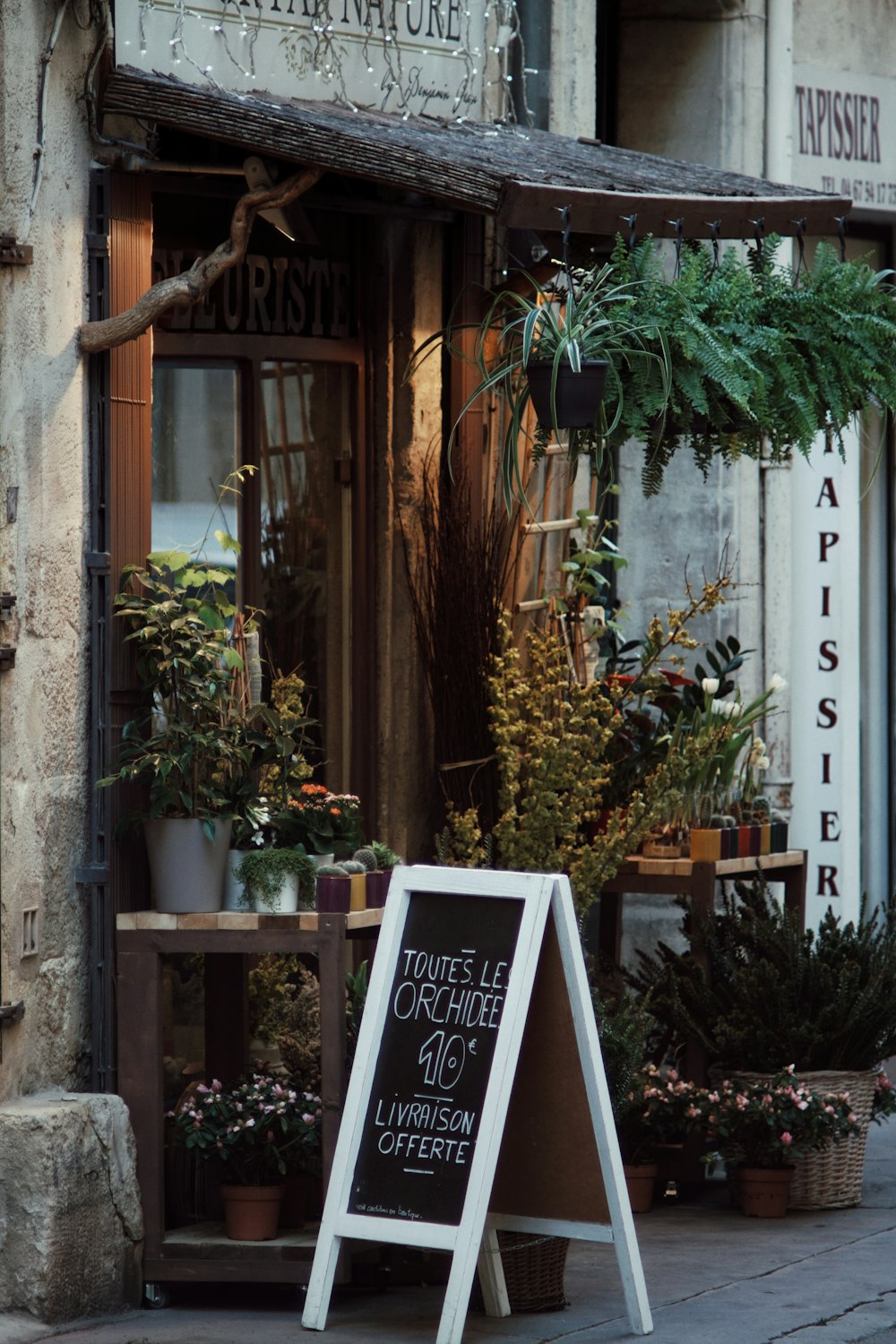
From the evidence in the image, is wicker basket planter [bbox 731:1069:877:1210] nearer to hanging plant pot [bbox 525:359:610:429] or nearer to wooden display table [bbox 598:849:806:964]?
wooden display table [bbox 598:849:806:964]

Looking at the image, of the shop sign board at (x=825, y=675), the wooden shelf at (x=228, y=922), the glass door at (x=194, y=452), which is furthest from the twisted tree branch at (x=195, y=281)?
the shop sign board at (x=825, y=675)

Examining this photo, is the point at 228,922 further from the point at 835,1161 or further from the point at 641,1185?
the point at 835,1161

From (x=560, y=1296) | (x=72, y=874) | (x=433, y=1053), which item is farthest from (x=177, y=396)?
(x=560, y=1296)

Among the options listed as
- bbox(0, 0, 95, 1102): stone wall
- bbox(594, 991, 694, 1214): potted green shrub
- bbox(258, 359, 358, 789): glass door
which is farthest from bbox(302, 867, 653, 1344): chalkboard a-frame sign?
bbox(258, 359, 358, 789): glass door

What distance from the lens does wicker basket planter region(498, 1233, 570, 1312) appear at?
230 inches

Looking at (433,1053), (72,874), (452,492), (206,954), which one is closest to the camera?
(433,1053)

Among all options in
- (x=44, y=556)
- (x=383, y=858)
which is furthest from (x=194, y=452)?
(x=383, y=858)

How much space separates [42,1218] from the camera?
5.64m

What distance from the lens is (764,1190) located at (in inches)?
275

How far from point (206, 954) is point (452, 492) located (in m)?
1.66

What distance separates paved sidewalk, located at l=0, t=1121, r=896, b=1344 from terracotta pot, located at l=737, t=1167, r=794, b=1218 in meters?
0.09

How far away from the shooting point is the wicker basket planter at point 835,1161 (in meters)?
7.03

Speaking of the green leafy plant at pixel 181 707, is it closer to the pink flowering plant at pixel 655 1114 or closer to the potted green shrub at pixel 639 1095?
the potted green shrub at pixel 639 1095

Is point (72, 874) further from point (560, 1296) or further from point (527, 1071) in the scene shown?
point (560, 1296)
